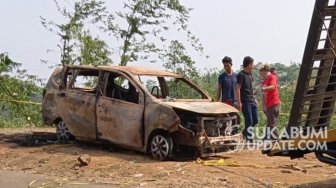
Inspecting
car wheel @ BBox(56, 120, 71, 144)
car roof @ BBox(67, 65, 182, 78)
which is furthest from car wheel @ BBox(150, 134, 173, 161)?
car wheel @ BBox(56, 120, 71, 144)

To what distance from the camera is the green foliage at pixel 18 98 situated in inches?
752

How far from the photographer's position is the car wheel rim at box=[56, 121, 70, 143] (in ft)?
36.4

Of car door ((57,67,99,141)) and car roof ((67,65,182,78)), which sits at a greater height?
car roof ((67,65,182,78))

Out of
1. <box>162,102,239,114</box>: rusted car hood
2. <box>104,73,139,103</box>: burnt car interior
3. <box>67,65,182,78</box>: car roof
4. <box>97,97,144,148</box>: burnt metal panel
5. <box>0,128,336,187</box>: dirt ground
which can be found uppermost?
<box>67,65,182,78</box>: car roof

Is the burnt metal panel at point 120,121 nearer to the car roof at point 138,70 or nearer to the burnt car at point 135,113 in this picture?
the burnt car at point 135,113

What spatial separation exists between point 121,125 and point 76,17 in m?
11.3

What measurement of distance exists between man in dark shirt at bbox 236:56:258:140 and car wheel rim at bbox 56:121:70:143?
3585mm

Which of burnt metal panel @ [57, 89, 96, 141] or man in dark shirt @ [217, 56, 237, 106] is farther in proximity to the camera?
man in dark shirt @ [217, 56, 237, 106]

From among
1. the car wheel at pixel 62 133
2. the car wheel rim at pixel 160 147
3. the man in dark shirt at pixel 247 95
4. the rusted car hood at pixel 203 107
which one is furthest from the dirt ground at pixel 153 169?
the man in dark shirt at pixel 247 95

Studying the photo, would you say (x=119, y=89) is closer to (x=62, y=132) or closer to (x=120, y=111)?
(x=120, y=111)

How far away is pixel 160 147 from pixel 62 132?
2802 millimetres

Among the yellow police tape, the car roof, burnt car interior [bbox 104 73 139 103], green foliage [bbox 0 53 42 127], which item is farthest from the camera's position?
green foliage [bbox 0 53 42 127]

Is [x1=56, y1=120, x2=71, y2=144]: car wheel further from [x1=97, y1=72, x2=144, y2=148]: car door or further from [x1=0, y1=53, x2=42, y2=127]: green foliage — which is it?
[x1=0, y1=53, x2=42, y2=127]: green foliage

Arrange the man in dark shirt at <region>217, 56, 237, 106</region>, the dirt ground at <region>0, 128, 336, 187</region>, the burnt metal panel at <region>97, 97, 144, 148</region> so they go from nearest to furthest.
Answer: the dirt ground at <region>0, 128, 336, 187</region> → the burnt metal panel at <region>97, 97, 144, 148</region> → the man in dark shirt at <region>217, 56, 237, 106</region>
